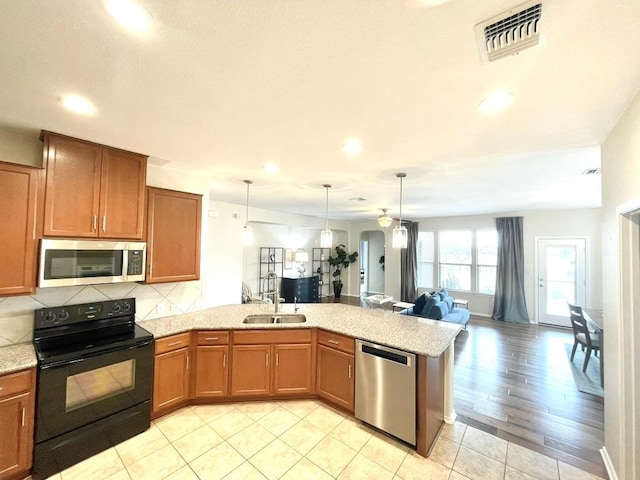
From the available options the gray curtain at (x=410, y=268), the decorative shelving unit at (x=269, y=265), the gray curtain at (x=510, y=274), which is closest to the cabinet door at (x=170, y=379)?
the decorative shelving unit at (x=269, y=265)

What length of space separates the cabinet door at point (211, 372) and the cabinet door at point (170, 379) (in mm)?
116

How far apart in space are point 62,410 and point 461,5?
3.38 meters

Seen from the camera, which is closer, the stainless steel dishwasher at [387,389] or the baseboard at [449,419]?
the stainless steel dishwasher at [387,389]

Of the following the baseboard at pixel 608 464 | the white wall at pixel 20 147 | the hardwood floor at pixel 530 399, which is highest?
the white wall at pixel 20 147

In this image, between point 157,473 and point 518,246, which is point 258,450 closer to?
point 157,473

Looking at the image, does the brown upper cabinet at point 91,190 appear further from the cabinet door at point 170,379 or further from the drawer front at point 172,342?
the cabinet door at point 170,379

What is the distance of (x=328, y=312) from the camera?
3486mm

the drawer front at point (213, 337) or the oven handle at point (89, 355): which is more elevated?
the oven handle at point (89, 355)

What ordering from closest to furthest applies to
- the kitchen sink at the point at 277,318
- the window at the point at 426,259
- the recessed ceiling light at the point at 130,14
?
the recessed ceiling light at the point at 130,14 < the kitchen sink at the point at 277,318 < the window at the point at 426,259

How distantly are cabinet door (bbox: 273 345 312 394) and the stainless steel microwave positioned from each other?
1.63 metres

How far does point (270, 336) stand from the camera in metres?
2.90

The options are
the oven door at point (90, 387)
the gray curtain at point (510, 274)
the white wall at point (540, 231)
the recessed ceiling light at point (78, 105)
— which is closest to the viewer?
the recessed ceiling light at point (78, 105)

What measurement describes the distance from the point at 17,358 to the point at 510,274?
26.6 ft

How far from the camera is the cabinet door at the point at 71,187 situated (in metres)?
2.16
